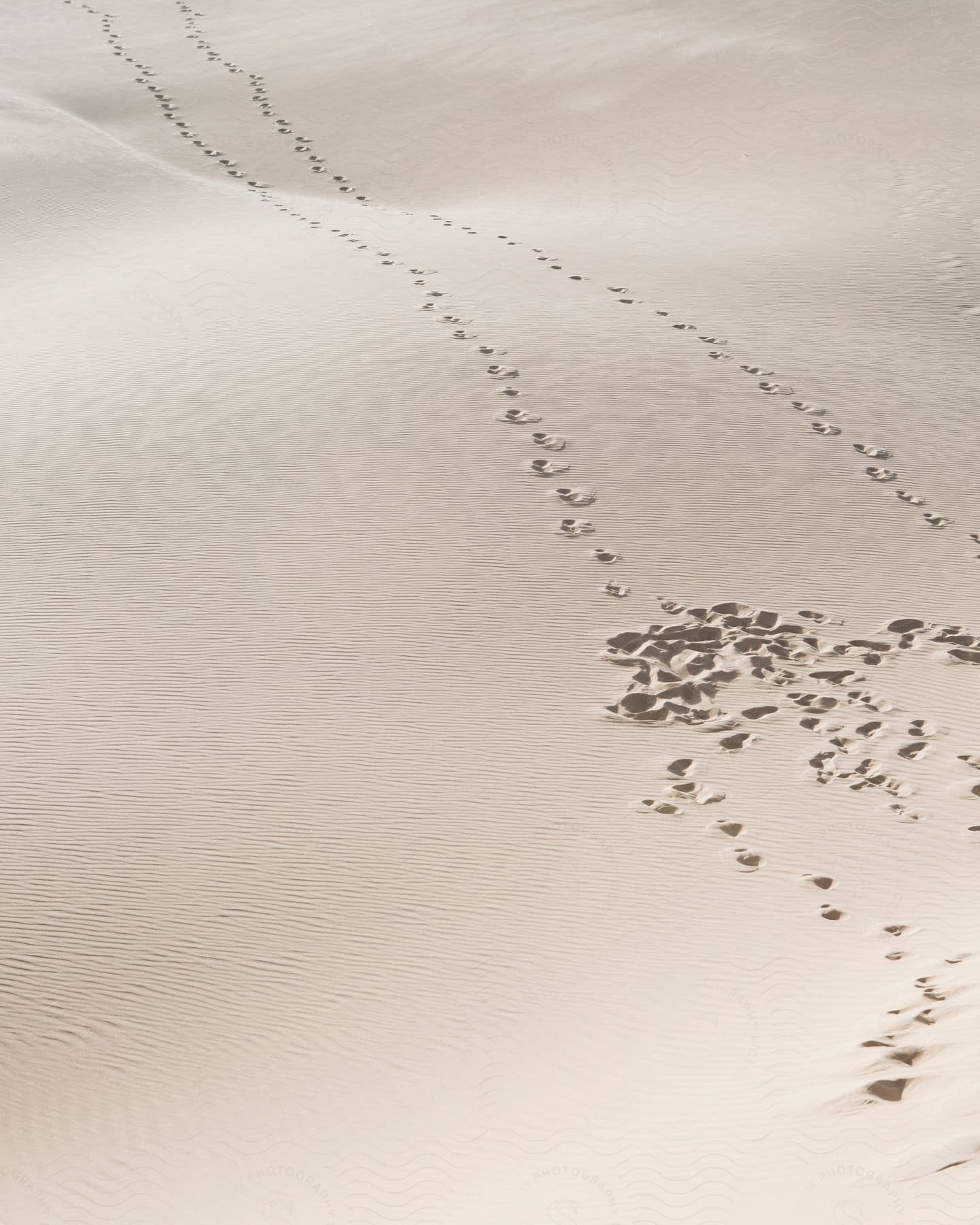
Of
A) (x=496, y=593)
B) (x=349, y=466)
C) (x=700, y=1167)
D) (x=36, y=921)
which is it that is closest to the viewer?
(x=700, y=1167)

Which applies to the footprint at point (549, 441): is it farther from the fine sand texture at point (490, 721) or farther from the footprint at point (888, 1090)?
the footprint at point (888, 1090)

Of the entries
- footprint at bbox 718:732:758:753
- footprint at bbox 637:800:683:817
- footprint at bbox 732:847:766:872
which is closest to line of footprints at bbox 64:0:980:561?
footprint at bbox 718:732:758:753

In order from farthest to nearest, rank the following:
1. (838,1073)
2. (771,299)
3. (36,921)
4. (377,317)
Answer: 1. (771,299)
2. (377,317)
3. (36,921)
4. (838,1073)

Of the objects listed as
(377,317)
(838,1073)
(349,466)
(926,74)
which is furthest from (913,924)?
(926,74)

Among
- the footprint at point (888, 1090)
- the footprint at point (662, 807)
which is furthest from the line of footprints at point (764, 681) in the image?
the footprint at point (888, 1090)

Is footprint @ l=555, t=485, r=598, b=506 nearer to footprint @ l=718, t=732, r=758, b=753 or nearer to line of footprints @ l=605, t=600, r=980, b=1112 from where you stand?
line of footprints @ l=605, t=600, r=980, b=1112

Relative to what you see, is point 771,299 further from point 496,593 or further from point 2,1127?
point 2,1127

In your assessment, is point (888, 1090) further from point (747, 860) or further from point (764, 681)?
point (764, 681)
